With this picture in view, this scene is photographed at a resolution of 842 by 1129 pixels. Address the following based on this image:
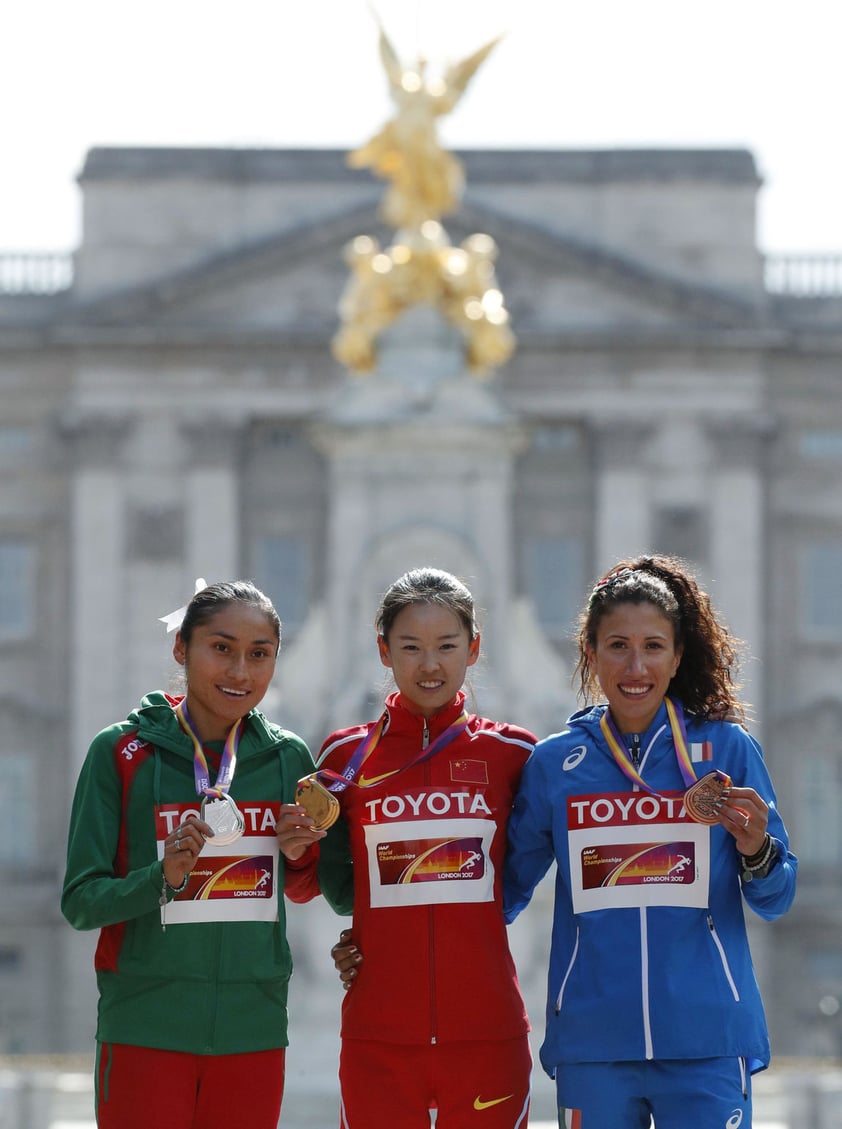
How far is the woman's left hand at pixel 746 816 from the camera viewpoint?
5.98 m

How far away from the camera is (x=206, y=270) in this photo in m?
40.2

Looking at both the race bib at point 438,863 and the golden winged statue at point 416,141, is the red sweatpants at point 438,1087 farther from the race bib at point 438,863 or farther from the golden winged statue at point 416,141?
the golden winged statue at point 416,141

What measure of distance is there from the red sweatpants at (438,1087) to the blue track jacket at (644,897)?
0.52 ft

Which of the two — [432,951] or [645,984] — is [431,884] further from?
[645,984]

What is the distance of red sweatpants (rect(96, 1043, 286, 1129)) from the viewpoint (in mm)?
6016

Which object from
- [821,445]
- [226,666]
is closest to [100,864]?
[226,666]

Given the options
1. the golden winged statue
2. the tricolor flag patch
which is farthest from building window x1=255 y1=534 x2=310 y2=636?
the tricolor flag patch

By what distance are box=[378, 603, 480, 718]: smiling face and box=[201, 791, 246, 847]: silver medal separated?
640 mm

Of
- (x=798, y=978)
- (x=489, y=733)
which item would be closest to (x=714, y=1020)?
(x=489, y=733)

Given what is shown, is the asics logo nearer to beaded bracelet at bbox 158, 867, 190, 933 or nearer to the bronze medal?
the bronze medal

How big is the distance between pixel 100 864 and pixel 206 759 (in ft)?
1.30

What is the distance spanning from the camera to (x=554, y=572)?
40781mm

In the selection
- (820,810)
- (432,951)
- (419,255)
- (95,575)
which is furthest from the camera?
(95,575)

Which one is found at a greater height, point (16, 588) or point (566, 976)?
point (16, 588)
